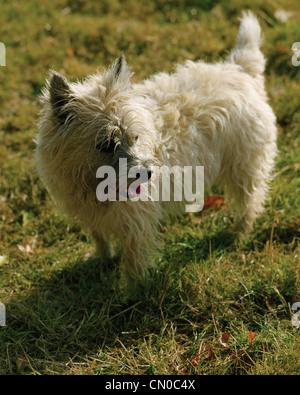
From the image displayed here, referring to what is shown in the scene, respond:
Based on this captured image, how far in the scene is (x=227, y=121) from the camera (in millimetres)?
2854

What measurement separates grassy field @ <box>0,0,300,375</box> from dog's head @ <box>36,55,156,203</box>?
94 centimetres

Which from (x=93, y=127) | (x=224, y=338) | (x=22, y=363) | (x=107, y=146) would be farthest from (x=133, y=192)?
(x=22, y=363)

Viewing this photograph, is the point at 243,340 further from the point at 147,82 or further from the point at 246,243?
the point at 147,82

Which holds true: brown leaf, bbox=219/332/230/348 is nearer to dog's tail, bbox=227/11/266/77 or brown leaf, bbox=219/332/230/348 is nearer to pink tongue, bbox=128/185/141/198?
pink tongue, bbox=128/185/141/198

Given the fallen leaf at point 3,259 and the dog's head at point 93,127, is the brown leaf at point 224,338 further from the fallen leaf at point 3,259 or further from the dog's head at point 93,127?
the fallen leaf at point 3,259

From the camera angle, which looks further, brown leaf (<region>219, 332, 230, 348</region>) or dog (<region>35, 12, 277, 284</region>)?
brown leaf (<region>219, 332, 230, 348</region>)

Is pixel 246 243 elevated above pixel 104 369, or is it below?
above

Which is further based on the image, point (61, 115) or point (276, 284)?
point (276, 284)

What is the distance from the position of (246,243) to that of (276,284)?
0.50 meters

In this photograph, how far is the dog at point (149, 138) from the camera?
237 cm

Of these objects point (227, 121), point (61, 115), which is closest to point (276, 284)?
point (227, 121)

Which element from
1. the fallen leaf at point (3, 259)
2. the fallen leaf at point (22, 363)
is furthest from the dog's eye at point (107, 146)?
the fallen leaf at point (22, 363)

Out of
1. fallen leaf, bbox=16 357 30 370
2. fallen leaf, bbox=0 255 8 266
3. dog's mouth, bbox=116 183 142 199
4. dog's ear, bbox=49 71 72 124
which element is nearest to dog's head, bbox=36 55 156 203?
dog's ear, bbox=49 71 72 124

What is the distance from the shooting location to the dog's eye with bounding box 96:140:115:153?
235 cm
